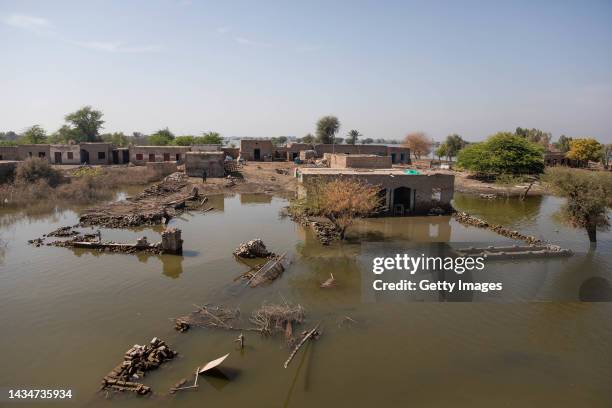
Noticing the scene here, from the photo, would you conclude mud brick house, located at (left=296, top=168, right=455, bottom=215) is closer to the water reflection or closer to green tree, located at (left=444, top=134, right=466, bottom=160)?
the water reflection

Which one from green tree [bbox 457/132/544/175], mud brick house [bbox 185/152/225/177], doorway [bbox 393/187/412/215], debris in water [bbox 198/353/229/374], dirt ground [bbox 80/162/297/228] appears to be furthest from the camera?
green tree [bbox 457/132/544/175]

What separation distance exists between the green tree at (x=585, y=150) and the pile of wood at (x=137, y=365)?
64342mm

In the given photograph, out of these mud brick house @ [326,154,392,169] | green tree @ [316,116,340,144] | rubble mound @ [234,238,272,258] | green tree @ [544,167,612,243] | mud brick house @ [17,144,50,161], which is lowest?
rubble mound @ [234,238,272,258]

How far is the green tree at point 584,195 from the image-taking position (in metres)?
17.5

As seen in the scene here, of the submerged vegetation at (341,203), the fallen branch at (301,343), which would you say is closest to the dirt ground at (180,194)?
the submerged vegetation at (341,203)

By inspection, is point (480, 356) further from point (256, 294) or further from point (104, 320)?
point (104, 320)

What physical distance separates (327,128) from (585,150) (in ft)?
138

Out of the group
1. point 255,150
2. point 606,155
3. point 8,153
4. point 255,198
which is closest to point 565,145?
point 606,155

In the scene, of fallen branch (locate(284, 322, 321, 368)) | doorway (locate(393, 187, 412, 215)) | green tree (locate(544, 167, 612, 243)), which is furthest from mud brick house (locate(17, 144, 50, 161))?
green tree (locate(544, 167, 612, 243))

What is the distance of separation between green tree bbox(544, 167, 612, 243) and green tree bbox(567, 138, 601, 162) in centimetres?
4659

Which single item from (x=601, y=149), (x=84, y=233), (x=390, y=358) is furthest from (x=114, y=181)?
(x=601, y=149)

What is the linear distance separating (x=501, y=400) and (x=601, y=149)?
66.4 meters

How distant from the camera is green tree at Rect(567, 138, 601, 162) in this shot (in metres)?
57.0

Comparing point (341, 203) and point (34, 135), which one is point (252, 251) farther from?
point (34, 135)
